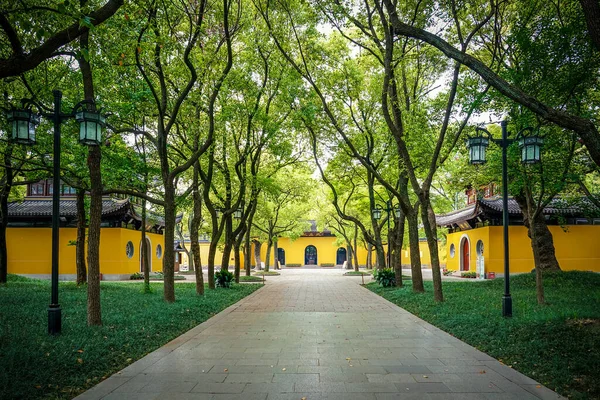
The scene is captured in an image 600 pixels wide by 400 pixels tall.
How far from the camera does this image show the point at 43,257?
22641mm

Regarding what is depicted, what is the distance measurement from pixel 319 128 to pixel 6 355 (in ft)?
37.2

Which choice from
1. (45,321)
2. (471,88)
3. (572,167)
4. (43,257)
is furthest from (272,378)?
(43,257)

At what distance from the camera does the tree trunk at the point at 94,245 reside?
7260mm

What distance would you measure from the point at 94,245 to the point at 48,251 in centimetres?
1845

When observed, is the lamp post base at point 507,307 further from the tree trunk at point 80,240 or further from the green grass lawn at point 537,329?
the tree trunk at point 80,240

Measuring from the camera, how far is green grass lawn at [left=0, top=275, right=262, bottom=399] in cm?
445

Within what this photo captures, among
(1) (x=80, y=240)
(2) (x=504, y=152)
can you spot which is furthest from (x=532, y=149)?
(1) (x=80, y=240)

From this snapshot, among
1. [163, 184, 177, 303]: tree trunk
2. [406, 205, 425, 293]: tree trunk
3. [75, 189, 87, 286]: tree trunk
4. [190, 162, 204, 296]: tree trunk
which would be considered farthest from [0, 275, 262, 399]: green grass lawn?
[406, 205, 425, 293]: tree trunk

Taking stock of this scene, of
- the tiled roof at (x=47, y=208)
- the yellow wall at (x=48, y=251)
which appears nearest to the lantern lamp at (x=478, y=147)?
the tiled roof at (x=47, y=208)

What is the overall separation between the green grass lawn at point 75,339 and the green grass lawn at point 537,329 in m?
5.19

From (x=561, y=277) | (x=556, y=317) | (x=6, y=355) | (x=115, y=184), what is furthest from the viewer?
(x=561, y=277)

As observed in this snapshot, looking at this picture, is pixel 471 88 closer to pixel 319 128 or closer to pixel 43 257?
pixel 319 128

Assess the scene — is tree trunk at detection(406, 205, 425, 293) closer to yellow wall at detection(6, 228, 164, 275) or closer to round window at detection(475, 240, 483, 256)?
round window at detection(475, 240, 483, 256)

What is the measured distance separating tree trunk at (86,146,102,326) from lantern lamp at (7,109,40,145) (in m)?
1.04
